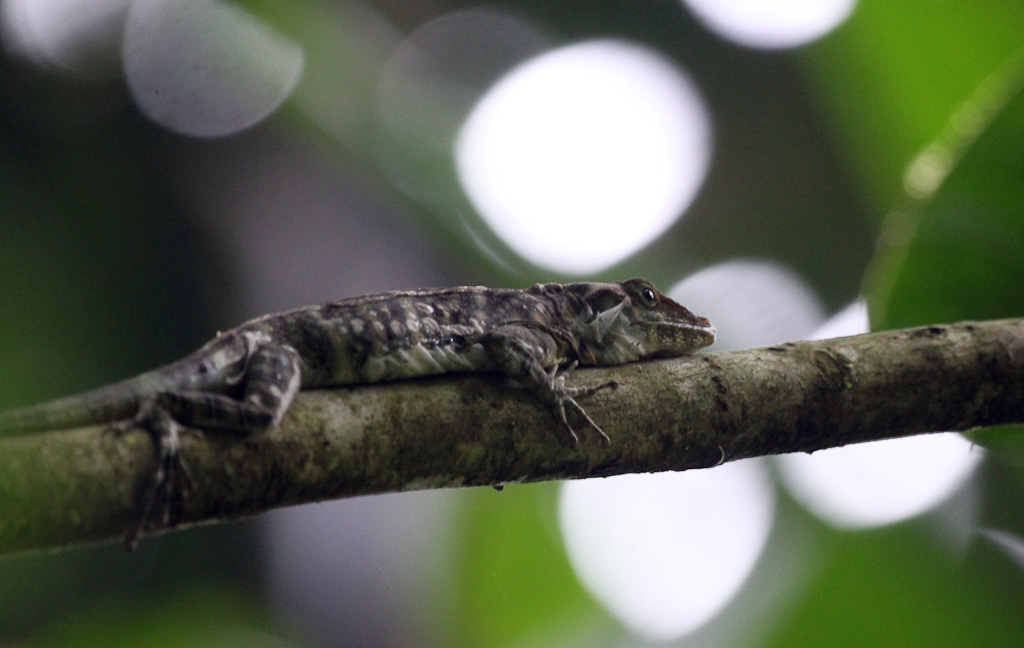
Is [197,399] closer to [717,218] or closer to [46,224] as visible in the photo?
[46,224]

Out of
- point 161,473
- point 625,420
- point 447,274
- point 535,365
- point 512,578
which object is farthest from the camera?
point 447,274

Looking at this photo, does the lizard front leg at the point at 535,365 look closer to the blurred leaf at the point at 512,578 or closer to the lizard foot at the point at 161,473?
the lizard foot at the point at 161,473

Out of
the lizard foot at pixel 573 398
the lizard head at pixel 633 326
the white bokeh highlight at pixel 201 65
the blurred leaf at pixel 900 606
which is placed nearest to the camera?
the lizard foot at pixel 573 398

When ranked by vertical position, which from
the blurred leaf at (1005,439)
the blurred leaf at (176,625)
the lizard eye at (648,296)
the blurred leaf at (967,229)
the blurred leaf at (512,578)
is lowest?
the blurred leaf at (176,625)

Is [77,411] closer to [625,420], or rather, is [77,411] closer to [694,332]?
[625,420]

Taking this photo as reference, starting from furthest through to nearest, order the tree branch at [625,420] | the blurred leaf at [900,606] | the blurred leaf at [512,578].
Answer: 1. the blurred leaf at [512,578]
2. the blurred leaf at [900,606]
3. the tree branch at [625,420]

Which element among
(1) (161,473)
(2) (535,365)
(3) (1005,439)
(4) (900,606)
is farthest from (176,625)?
(3) (1005,439)

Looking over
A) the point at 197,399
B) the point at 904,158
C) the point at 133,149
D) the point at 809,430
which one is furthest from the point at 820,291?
the point at 197,399

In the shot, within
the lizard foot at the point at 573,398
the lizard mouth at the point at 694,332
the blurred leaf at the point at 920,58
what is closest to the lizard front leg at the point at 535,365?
the lizard foot at the point at 573,398
